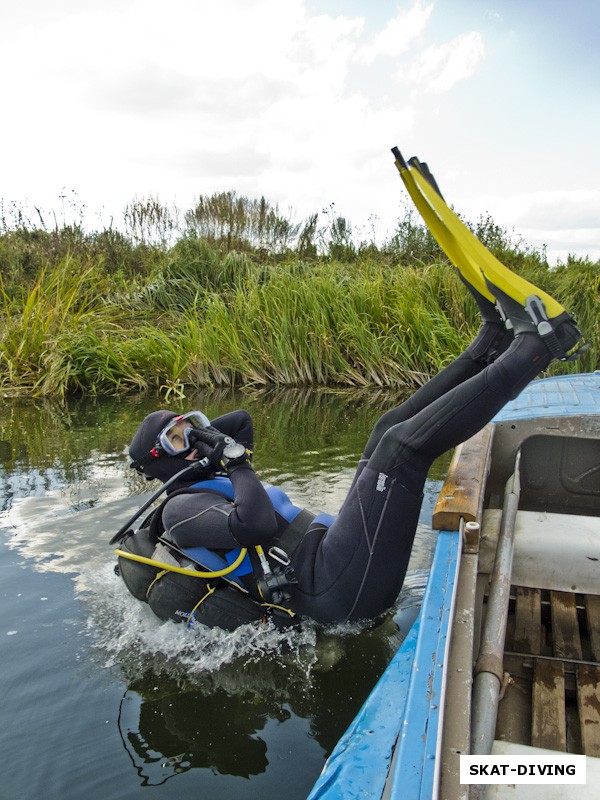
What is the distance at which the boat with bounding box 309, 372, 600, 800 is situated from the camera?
1645mm

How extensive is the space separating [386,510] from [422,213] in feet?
4.39

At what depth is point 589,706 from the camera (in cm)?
225

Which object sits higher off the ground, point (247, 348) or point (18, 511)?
point (247, 348)

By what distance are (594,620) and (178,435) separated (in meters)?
1.89

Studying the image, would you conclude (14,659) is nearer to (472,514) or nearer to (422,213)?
(472,514)

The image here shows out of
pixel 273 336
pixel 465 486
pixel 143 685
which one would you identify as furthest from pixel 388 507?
pixel 273 336

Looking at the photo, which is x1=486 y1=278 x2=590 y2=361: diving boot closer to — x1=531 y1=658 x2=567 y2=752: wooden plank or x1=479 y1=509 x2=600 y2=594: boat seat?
x1=479 y1=509 x2=600 y2=594: boat seat

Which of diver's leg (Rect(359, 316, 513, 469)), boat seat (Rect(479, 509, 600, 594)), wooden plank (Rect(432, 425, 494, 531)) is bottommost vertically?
boat seat (Rect(479, 509, 600, 594))

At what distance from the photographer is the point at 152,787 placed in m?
2.37

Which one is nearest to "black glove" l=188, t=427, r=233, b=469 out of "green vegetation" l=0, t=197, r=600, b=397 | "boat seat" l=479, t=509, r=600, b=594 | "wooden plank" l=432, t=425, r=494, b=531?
"wooden plank" l=432, t=425, r=494, b=531

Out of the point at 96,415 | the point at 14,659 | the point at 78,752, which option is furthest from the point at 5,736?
the point at 96,415

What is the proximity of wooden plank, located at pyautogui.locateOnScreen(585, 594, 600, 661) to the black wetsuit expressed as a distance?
769 millimetres

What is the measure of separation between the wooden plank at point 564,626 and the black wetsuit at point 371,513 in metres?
0.64

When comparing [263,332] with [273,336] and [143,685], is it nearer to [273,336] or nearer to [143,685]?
[273,336]
